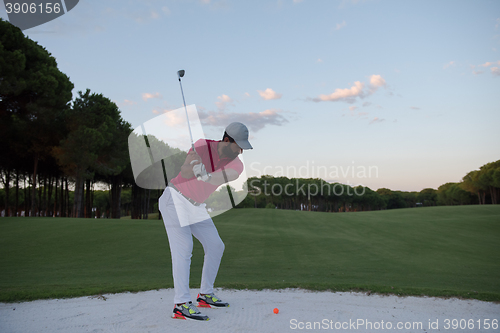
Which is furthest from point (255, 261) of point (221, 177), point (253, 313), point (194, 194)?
point (221, 177)

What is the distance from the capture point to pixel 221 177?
4113 mm

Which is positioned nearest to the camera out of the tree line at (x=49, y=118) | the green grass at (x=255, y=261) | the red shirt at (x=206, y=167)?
the red shirt at (x=206, y=167)

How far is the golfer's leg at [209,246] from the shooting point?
4.51 metres

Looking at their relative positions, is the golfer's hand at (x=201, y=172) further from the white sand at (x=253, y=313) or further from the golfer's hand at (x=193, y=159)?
the white sand at (x=253, y=313)

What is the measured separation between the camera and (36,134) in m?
27.0

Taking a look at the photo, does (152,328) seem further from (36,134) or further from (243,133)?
(36,134)

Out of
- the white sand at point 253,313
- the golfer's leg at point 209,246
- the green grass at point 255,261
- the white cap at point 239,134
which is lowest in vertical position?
the green grass at point 255,261

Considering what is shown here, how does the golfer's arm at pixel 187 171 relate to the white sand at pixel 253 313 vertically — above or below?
above

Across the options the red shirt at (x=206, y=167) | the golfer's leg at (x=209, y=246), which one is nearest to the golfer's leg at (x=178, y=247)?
the golfer's leg at (x=209, y=246)

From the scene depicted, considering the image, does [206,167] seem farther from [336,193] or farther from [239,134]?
[336,193]

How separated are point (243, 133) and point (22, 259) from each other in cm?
957

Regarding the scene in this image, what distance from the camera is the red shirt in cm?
414

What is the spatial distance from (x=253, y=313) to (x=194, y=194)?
180 centimetres

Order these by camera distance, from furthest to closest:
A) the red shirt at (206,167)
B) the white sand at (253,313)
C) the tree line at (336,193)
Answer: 1. the tree line at (336,193)
2. the red shirt at (206,167)
3. the white sand at (253,313)
